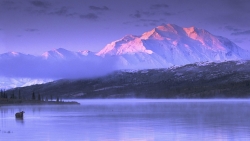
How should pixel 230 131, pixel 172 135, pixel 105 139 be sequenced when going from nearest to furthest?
pixel 105 139, pixel 172 135, pixel 230 131

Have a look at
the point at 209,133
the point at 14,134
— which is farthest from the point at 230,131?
the point at 14,134

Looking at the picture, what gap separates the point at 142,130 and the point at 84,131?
23.7ft

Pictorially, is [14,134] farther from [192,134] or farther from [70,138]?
[192,134]

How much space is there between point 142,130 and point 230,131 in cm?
1077

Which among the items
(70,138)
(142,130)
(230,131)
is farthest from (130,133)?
(230,131)

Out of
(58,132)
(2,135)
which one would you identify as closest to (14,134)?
(2,135)

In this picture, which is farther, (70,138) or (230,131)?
(230,131)

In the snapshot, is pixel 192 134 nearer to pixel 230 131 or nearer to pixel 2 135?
pixel 230 131

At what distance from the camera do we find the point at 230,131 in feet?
197

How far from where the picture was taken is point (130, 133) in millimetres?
58938

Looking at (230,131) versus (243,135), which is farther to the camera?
(230,131)

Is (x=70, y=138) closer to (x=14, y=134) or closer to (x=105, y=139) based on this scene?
(x=105, y=139)

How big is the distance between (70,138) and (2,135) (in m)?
8.68

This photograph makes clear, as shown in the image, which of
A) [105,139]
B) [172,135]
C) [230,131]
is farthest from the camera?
[230,131]
